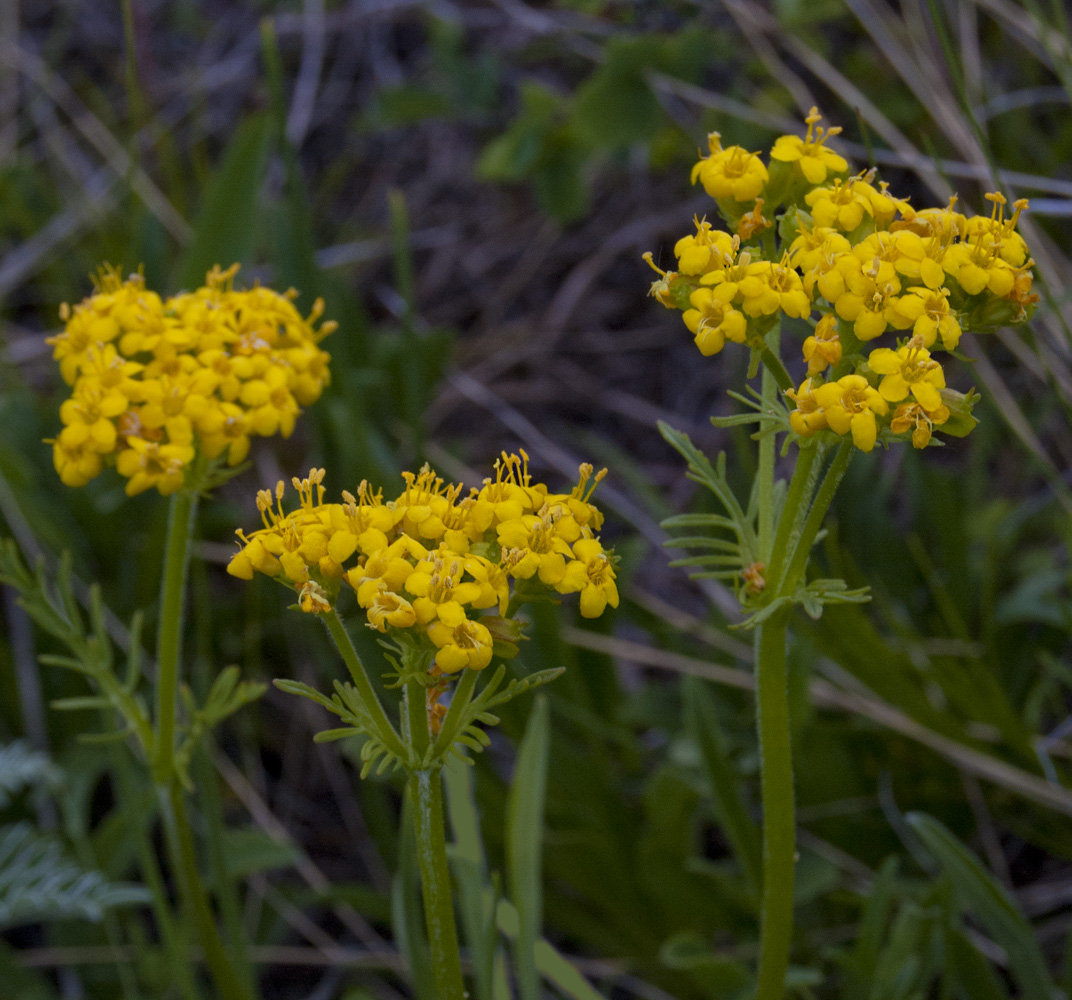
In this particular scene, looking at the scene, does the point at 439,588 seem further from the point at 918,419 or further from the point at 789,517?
the point at 918,419

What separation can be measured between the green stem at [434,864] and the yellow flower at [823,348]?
2.38 ft

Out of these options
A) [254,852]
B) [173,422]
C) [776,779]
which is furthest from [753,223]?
[254,852]

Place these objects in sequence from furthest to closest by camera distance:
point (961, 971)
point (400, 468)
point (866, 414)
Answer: point (400, 468) < point (961, 971) < point (866, 414)

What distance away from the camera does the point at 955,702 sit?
2.49m

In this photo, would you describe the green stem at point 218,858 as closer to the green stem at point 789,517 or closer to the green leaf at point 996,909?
the green stem at point 789,517

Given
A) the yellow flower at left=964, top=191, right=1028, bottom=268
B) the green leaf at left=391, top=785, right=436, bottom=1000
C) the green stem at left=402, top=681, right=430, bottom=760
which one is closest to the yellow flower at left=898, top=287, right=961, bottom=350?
the yellow flower at left=964, top=191, right=1028, bottom=268

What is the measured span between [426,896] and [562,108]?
2.96 meters

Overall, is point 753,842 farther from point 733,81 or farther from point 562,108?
point 733,81

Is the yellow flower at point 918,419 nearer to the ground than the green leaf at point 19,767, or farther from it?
farther from it

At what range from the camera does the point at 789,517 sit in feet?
4.92

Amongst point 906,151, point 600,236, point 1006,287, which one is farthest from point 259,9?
point 1006,287

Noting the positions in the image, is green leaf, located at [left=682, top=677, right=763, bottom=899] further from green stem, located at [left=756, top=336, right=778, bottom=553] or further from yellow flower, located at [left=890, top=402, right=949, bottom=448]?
yellow flower, located at [left=890, top=402, right=949, bottom=448]

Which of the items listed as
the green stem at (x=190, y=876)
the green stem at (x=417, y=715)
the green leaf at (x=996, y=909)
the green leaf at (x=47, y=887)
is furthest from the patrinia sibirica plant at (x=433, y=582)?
the green leaf at (x=47, y=887)

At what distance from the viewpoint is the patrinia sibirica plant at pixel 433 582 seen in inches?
52.8
